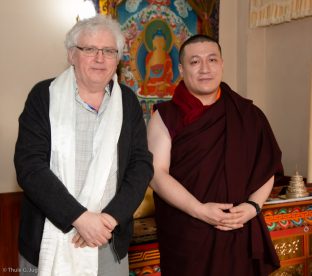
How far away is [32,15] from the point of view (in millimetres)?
3207

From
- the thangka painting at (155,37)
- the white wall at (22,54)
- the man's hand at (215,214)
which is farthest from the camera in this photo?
the thangka painting at (155,37)

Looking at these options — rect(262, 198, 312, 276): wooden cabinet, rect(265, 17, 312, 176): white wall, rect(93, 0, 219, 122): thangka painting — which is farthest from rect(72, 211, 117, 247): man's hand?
rect(265, 17, 312, 176): white wall

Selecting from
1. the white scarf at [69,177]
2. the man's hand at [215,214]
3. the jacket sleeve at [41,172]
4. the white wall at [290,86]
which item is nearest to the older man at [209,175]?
the man's hand at [215,214]

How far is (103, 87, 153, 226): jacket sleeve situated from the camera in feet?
5.23

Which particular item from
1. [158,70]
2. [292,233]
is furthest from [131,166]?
[158,70]

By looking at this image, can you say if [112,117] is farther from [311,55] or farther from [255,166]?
[311,55]

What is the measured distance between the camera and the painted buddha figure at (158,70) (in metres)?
3.76

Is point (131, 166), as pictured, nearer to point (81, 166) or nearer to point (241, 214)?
point (81, 166)

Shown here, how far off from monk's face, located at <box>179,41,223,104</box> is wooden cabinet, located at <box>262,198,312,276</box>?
101 cm

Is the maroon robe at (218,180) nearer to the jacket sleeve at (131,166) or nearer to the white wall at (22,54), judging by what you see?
the jacket sleeve at (131,166)

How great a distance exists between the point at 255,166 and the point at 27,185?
0.98 m

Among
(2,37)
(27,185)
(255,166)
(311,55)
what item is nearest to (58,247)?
(27,185)

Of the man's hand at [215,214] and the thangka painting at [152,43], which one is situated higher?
the thangka painting at [152,43]

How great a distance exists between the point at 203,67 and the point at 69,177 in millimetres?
763
